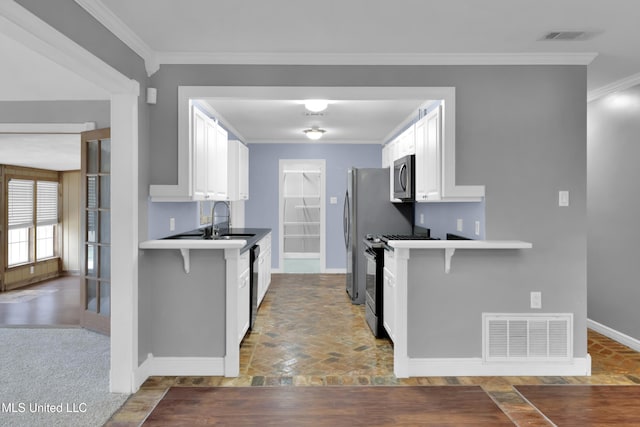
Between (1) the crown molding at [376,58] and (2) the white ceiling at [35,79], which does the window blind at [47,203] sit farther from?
(1) the crown molding at [376,58]

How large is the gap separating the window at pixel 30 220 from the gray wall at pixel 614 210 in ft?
26.3

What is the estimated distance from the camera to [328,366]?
3.65 meters

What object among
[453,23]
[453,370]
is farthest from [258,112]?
[453,370]

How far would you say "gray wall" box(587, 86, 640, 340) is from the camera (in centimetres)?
417

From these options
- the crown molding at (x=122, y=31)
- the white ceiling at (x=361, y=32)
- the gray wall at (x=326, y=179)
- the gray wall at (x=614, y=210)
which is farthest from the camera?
the gray wall at (x=326, y=179)

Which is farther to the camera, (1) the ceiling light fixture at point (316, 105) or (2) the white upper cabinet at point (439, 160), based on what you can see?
(1) the ceiling light fixture at point (316, 105)

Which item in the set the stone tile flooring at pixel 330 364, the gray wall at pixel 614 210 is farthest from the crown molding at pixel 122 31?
the gray wall at pixel 614 210

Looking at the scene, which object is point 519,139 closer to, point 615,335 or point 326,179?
point 615,335

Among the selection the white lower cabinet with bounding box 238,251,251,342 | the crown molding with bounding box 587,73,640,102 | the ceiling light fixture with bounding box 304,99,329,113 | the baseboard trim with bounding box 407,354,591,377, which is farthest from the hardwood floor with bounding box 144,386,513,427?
the crown molding with bounding box 587,73,640,102

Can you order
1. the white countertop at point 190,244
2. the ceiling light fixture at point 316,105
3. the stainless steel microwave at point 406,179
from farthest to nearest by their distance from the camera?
1. the ceiling light fixture at point 316,105
2. the stainless steel microwave at point 406,179
3. the white countertop at point 190,244

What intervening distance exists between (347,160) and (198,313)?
5346 mm

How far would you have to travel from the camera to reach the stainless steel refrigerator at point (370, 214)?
5.88m

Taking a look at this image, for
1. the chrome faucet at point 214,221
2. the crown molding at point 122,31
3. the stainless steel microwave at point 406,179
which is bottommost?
the chrome faucet at point 214,221

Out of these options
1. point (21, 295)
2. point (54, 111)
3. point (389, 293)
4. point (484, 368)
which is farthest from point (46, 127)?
point (484, 368)
